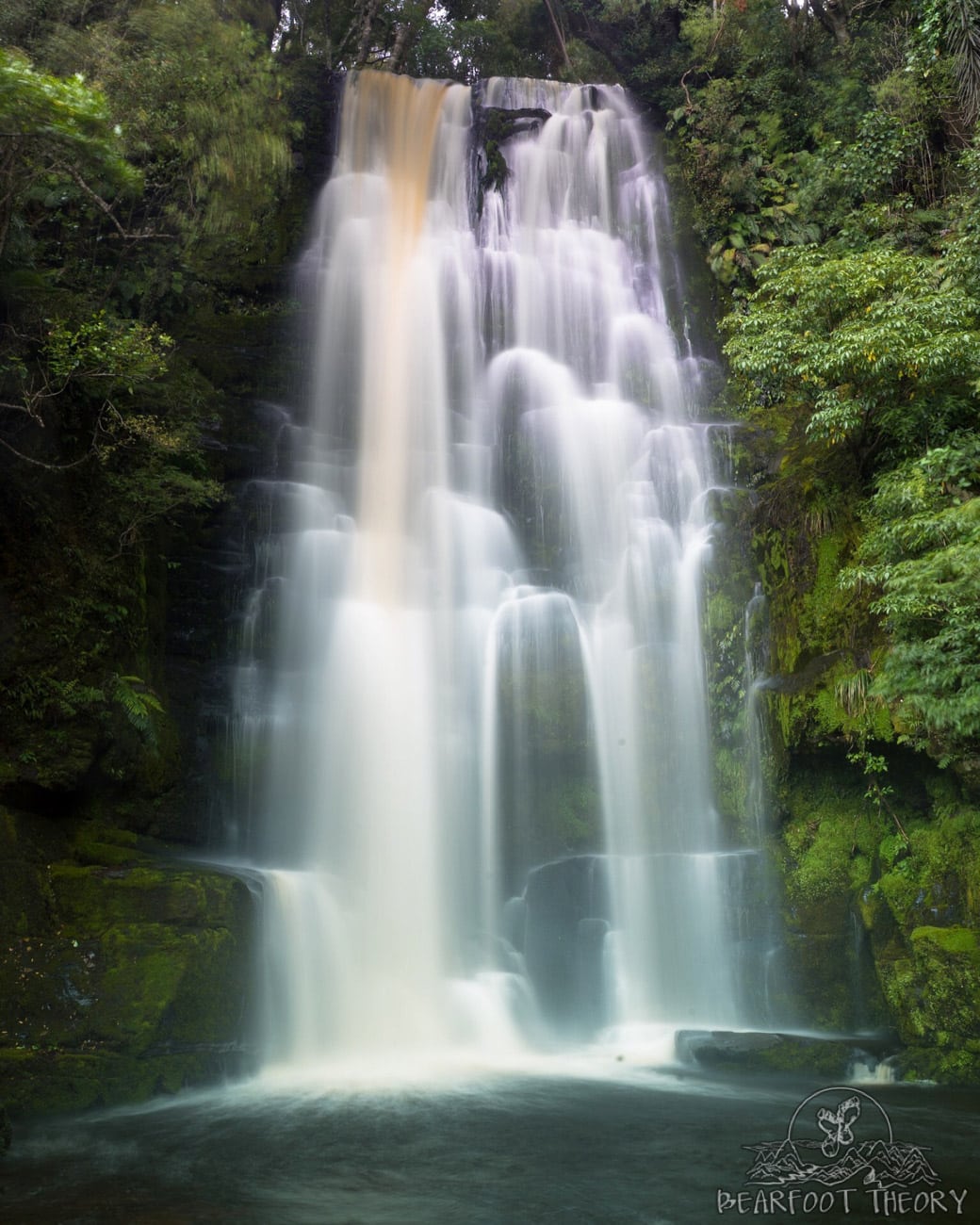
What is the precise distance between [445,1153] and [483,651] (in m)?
7.39

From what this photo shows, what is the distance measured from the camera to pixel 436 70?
24609mm

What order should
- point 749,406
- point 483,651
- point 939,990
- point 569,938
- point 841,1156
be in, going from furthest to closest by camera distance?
point 749,406 < point 483,651 < point 569,938 < point 939,990 < point 841,1156

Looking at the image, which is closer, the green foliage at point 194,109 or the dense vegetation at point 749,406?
the dense vegetation at point 749,406

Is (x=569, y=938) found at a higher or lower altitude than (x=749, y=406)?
lower

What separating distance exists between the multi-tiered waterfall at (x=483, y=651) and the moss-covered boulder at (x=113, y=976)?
713 mm

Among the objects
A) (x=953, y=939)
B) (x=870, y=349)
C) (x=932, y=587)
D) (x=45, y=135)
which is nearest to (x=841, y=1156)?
(x=953, y=939)

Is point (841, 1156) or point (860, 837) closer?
point (841, 1156)

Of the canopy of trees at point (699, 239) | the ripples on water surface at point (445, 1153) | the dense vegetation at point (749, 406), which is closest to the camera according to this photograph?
the ripples on water surface at point (445, 1153)

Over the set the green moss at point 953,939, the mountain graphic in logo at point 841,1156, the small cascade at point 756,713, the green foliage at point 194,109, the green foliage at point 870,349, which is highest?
the green foliage at point 194,109

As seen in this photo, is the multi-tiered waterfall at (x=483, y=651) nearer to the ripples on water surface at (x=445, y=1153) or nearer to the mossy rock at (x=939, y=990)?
the ripples on water surface at (x=445, y=1153)

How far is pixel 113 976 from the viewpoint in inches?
343

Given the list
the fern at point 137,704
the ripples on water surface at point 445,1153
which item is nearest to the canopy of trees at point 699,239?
the fern at point 137,704

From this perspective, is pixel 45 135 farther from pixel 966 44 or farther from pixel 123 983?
pixel 966 44

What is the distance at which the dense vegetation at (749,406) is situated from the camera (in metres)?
10.1
